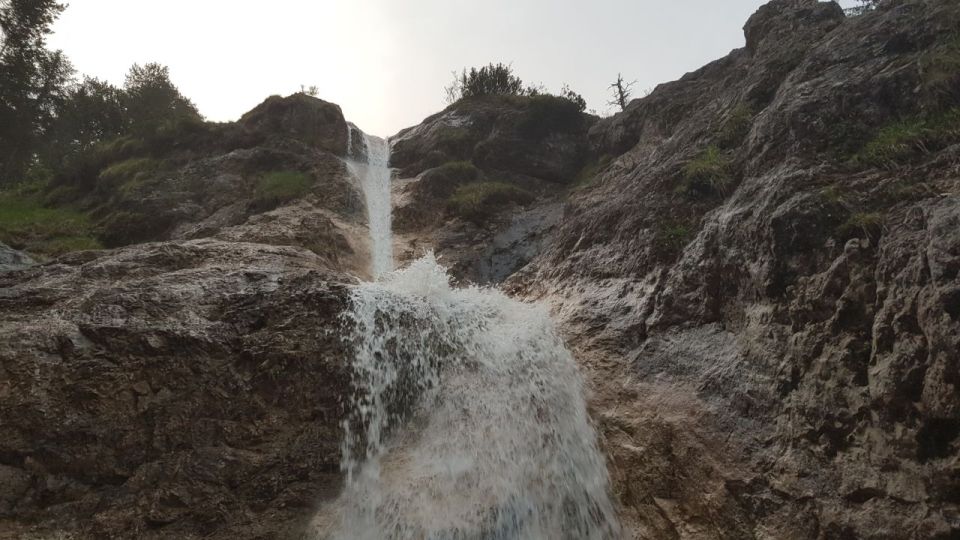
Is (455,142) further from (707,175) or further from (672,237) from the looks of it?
(672,237)

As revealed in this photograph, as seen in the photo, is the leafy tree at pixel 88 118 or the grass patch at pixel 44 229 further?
the leafy tree at pixel 88 118

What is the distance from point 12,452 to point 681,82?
20718mm

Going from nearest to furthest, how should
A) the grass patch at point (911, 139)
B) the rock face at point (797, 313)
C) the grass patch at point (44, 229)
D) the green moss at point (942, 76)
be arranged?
1. the rock face at point (797, 313)
2. the grass patch at point (911, 139)
3. the green moss at point (942, 76)
4. the grass patch at point (44, 229)

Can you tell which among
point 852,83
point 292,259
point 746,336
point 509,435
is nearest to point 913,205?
point 746,336

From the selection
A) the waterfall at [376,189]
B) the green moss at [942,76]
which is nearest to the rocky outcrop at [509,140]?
the waterfall at [376,189]

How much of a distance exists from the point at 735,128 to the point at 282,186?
13713 mm

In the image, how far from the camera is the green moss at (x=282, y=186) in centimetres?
1691

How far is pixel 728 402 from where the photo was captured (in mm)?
6410

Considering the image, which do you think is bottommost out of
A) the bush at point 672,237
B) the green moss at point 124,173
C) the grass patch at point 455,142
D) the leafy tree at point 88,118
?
the bush at point 672,237

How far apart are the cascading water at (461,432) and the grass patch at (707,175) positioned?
147 inches

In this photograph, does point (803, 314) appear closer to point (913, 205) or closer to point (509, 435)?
point (913, 205)

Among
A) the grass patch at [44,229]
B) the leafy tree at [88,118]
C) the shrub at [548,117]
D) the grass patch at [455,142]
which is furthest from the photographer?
the leafy tree at [88,118]

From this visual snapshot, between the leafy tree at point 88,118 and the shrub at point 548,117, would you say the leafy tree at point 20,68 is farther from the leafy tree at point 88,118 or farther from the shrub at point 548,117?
the shrub at point 548,117

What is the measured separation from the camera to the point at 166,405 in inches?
273
